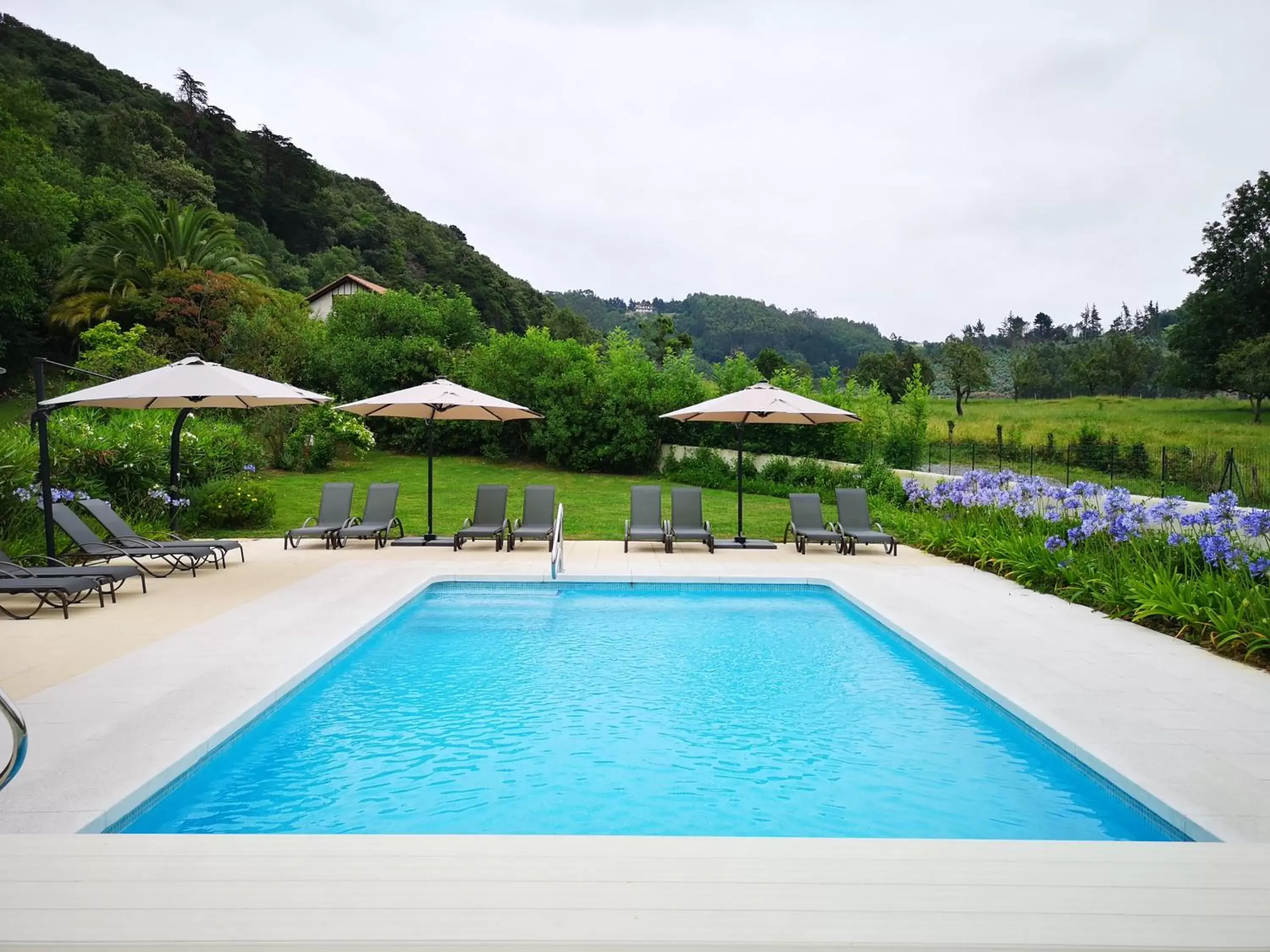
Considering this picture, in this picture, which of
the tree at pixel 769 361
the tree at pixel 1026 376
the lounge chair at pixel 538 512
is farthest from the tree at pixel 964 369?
the lounge chair at pixel 538 512

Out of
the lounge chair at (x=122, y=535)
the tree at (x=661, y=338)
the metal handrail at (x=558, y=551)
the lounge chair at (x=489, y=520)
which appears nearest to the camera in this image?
the lounge chair at (x=122, y=535)

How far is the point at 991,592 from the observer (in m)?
8.09

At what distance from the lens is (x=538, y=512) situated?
1150 centimetres

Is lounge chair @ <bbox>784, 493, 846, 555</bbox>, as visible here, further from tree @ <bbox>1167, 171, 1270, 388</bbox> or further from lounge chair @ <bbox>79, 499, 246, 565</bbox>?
tree @ <bbox>1167, 171, 1270, 388</bbox>

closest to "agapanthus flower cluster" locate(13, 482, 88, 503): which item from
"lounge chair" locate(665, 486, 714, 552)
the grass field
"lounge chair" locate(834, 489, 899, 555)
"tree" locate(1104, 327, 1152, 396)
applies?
"lounge chair" locate(665, 486, 714, 552)

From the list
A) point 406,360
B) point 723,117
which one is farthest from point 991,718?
point 406,360

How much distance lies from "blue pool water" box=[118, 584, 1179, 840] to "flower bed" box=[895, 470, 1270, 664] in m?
2.17

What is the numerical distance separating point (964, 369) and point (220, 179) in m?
47.8

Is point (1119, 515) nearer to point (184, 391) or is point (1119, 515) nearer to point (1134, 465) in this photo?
point (1134, 465)

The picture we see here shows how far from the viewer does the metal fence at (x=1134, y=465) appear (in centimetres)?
1238

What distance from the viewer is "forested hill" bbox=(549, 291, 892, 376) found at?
60938mm

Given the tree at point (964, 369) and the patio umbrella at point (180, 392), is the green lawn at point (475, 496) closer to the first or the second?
the patio umbrella at point (180, 392)

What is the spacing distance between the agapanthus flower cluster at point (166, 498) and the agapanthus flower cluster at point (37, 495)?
3.69ft

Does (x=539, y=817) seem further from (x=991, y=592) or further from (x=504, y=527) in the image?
(x=504, y=527)
